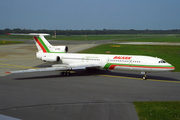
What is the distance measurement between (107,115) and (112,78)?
39.3ft

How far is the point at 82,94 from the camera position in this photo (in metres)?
18.4

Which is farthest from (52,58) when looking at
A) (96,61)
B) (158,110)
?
(158,110)

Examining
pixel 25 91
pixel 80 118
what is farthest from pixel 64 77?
pixel 80 118

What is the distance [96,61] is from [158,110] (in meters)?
13.9

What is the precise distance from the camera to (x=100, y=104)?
15781 millimetres

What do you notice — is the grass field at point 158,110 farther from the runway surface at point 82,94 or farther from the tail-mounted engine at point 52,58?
the tail-mounted engine at point 52,58

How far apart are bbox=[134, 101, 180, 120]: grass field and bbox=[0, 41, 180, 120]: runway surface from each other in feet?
2.13

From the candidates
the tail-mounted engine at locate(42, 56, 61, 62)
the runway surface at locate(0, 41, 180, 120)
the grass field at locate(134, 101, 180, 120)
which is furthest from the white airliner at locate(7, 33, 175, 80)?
the grass field at locate(134, 101, 180, 120)

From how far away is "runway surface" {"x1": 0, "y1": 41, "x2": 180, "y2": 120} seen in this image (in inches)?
551

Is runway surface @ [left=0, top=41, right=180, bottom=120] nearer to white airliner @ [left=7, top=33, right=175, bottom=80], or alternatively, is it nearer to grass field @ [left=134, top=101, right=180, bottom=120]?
grass field @ [left=134, top=101, right=180, bottom=120]

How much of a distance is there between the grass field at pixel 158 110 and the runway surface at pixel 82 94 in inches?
25.5

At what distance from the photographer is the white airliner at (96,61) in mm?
23656

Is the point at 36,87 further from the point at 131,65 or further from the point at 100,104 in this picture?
the point at 131,65

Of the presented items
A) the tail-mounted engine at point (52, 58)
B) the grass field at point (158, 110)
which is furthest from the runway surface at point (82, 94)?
the tail-mounted engine at point (52, 58)
